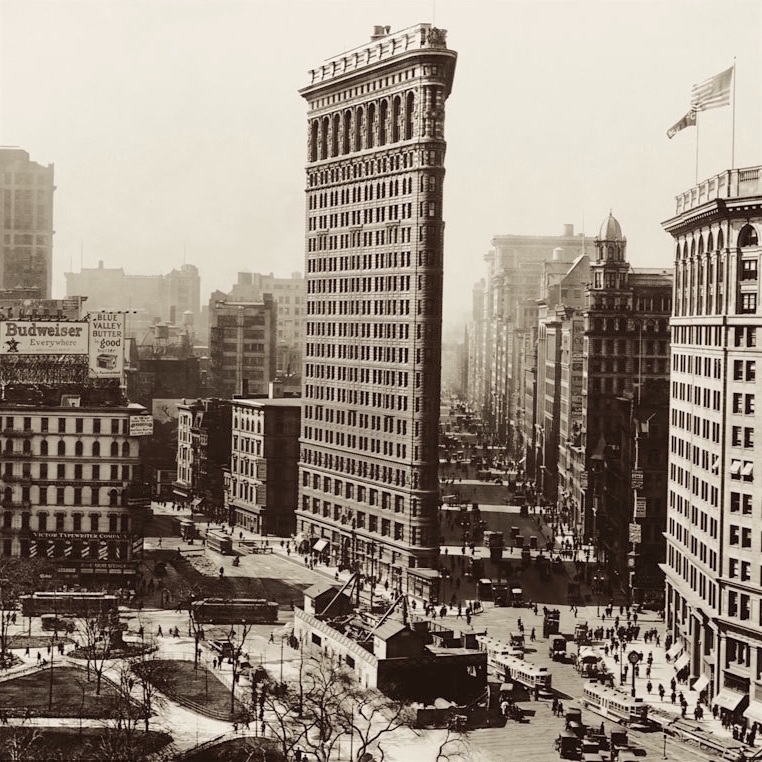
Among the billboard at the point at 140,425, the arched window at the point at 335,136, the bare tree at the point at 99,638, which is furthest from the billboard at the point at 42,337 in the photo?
the arched window at the point at 335,136

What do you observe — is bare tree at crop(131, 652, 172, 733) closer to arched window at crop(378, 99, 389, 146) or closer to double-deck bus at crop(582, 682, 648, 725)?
double-deck bus at crop(582, 682, 648, 725)

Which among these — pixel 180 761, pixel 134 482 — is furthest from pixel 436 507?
pixel 180 761

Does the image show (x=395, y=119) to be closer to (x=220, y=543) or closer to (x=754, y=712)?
(x=220, y=543)

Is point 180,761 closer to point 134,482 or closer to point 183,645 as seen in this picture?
point 183,645

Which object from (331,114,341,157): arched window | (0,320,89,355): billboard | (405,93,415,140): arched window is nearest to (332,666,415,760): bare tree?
(0,320,89,355): billboard

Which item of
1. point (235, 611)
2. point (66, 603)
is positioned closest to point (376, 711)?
point (235, 611)

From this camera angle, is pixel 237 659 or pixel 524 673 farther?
pixel 524 673
